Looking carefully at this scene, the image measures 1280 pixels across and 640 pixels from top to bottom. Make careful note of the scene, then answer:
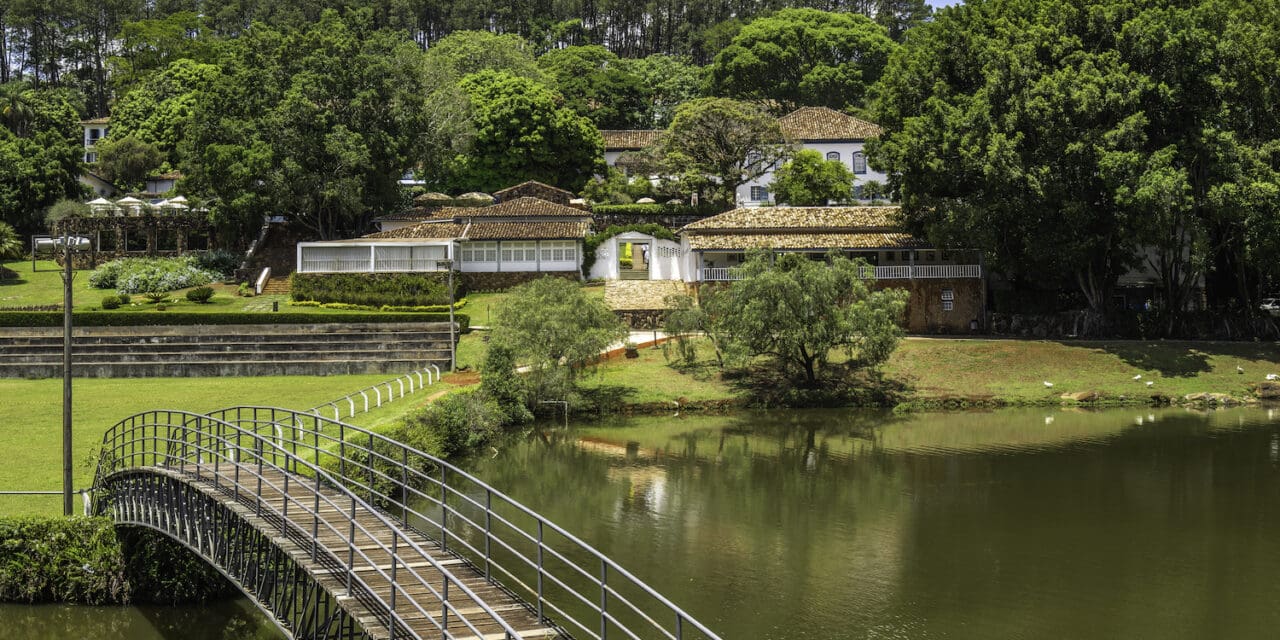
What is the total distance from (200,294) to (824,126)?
39.4 meters

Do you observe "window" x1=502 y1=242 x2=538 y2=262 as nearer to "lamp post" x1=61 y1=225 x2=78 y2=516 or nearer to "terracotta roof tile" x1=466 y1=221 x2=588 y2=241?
"terracotta roof tile" x1=466 y1=221 x2=588 y2=241

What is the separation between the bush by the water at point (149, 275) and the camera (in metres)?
54.7

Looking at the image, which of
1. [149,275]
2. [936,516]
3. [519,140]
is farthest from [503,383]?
[519,140]

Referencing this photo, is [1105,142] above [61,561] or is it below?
above

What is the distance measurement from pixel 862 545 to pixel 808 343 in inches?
699

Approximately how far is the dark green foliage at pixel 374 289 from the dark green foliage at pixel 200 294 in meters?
3.65

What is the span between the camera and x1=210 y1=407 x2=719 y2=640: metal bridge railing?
1534 cm

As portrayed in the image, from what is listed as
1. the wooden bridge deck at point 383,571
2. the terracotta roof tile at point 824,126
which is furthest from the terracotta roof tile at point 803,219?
the wooden bridge deck at point 383,571

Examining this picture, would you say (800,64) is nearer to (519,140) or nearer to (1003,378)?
(519,140)

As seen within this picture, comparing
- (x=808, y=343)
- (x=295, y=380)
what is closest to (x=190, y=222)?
(x=295, y=380)

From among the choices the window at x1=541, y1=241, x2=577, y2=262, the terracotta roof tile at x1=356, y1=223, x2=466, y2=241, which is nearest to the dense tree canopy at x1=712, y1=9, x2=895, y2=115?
the window at x1=541, y1=241, x2=577, y2=262

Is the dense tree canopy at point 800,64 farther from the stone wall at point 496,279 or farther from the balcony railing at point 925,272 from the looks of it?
the balcony railing at point 925,272

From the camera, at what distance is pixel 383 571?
521 inches

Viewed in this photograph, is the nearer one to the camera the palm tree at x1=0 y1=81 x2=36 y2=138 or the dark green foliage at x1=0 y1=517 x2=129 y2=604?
the dark green foliage at x1=0 y1=517 x2=129 y2=604
